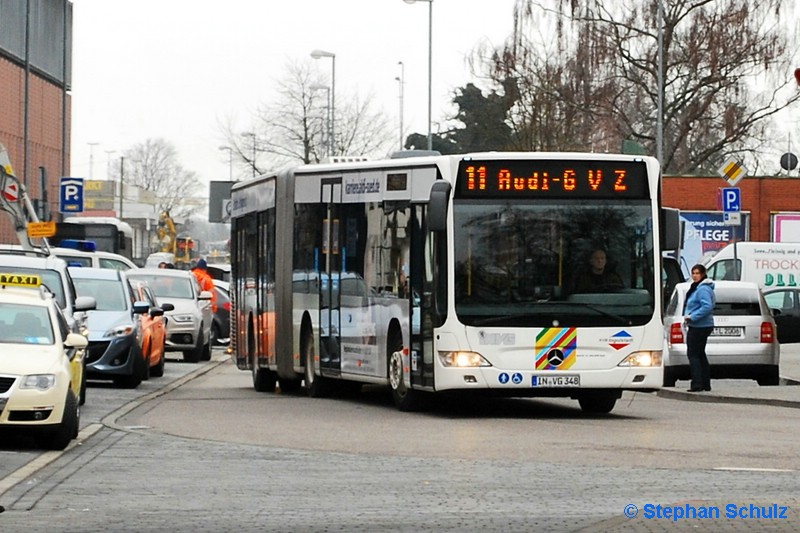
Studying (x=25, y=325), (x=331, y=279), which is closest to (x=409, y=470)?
(x=25, y=325)

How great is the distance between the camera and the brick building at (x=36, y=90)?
7556 centimetres

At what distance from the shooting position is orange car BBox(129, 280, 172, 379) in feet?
91.0

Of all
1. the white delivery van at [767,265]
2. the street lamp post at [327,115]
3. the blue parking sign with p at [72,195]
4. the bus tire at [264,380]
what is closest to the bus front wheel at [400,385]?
the bus tire at [264,380]

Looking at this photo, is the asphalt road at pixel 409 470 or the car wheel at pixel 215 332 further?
the car wheel at pixel 215 332

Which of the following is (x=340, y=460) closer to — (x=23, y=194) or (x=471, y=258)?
(x=471, y=258)

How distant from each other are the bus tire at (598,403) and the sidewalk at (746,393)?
2.62 metres

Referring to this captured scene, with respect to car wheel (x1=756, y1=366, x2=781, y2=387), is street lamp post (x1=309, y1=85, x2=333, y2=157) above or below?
above

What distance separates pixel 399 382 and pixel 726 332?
26.6 ft

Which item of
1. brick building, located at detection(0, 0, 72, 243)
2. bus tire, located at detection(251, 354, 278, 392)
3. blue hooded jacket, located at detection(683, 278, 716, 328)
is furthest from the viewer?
brick building, located at detection(0, 0, 72, 243)

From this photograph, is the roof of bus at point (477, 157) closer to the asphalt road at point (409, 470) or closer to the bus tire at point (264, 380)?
the asphalt road at point (409, 470)

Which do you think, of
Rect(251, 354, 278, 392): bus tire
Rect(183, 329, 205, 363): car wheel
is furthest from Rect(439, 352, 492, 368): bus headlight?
Rect(183, 329, 205, 363): car wheel

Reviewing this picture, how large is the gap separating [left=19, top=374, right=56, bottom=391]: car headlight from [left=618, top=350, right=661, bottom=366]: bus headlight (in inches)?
269

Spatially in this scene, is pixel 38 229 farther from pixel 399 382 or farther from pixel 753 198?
pixel 753 198

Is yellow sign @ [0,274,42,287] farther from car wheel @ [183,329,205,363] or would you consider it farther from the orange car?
car wheel @ [183,329,205,363]
